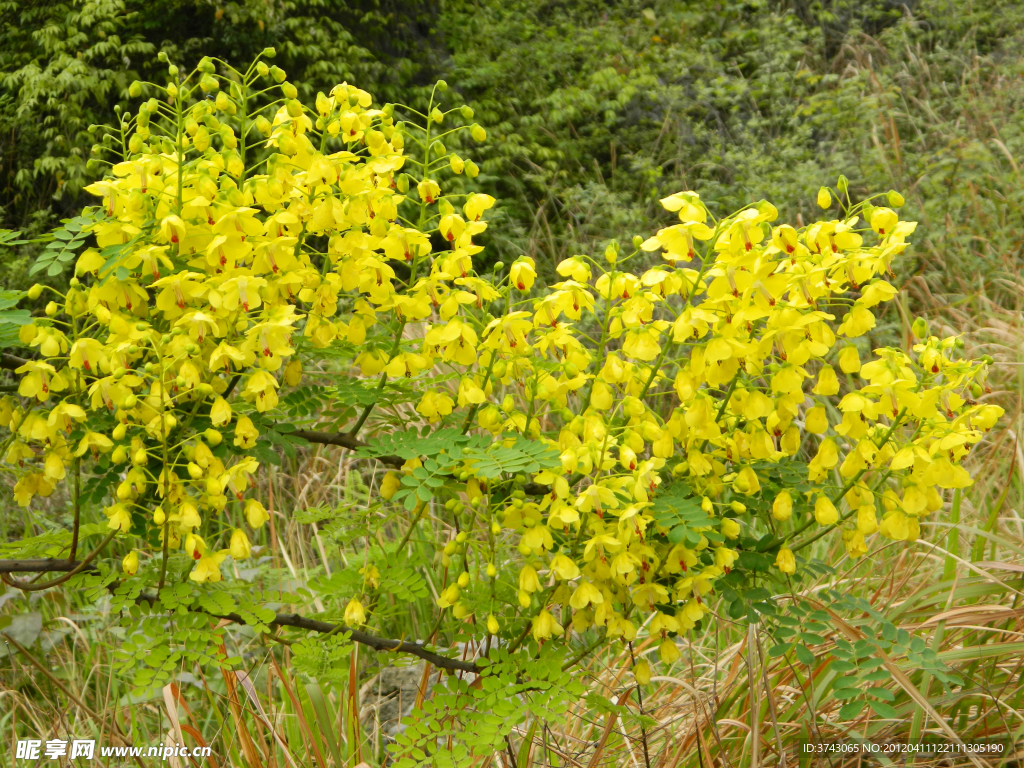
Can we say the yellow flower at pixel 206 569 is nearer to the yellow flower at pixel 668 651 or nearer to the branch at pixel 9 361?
the branch at pixel 9 361

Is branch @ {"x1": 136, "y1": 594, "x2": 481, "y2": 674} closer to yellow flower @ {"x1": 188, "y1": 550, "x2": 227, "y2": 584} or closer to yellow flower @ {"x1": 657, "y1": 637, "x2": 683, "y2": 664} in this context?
yellow flower @ {"x1": 188, "y1": 550, "x2": 227, "y2": 584}

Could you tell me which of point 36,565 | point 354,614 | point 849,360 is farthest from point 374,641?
point 849,360

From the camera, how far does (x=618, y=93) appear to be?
22.3 feet

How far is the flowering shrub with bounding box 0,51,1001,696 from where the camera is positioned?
1118mm

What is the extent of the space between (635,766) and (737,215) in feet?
4.54

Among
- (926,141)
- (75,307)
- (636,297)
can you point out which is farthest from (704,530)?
(926,141)

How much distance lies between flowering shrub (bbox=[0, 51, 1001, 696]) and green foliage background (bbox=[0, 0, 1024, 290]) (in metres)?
3.20

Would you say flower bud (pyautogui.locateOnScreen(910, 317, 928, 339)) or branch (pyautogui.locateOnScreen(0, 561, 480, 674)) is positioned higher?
flower bud (pyautogui.locateOnScreen(910, 317, 928, 339))

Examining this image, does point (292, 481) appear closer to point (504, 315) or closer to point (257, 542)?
point (257, 542)

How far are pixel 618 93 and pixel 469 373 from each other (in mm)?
6096

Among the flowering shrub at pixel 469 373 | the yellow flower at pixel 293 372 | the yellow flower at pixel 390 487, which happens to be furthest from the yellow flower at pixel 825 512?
the yellow flower at pixel 293 372

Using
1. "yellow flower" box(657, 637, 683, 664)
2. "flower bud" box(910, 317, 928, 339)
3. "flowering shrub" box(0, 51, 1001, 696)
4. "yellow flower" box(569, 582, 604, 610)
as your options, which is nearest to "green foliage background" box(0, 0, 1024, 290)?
"flower bud" box(910, 317, 928, 339)

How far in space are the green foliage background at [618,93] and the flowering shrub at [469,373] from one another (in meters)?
3.20

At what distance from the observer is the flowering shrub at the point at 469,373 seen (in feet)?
3.67
